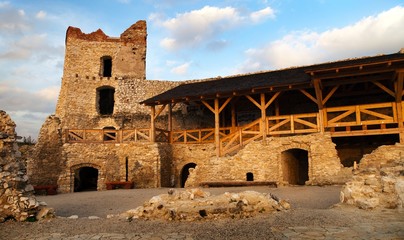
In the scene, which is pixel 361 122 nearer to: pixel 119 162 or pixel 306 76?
pixel 306 76

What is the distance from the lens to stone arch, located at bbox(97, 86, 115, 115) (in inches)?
963

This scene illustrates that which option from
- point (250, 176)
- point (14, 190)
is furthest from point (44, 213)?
point (250, 176)

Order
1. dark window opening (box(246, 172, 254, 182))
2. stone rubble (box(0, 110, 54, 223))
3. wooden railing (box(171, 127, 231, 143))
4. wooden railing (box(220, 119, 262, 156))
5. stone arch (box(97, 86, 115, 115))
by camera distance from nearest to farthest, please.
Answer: stone rubble (box(0, 110, 54, 223)) → dark window opening (box(246, 172, 254, 182)) → wooden railing (box(220, 119, 262, 156)) → wooden railing (box(171, 127, 231, 143)) → stone arch (box(97, 86, 115, 115))

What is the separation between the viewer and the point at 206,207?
7.05 meters

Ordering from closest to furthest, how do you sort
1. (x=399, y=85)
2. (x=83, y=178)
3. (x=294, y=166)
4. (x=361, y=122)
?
1. (x=399, y=85)
2. (x=361, y=122)
3. (x=294, y=166)
4. (x=83, y=178)

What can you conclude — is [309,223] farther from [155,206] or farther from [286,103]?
[286,103]

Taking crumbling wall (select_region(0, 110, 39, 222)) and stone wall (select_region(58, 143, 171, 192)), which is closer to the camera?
crumbling wall (select_region(0, 110, 39, 222))

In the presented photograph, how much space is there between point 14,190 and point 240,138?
1022 cm

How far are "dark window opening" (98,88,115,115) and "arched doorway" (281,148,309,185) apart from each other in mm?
14528

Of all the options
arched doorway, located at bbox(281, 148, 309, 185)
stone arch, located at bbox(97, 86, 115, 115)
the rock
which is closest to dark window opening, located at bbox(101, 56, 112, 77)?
stone arch, located at bbox(97, 86, 115, 115)

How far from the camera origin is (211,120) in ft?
71.1

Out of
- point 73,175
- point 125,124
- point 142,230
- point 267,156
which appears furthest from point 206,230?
point 125,124

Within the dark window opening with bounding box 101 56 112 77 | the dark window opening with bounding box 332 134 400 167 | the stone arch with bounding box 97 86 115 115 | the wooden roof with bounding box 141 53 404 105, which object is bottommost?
the dark window opening with bounding box 332 134 400 167

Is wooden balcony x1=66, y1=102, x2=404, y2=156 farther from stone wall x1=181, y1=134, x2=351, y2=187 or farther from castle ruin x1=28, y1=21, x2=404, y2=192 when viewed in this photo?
stone wall x1=181, y1=134, x2=351, y2=187
